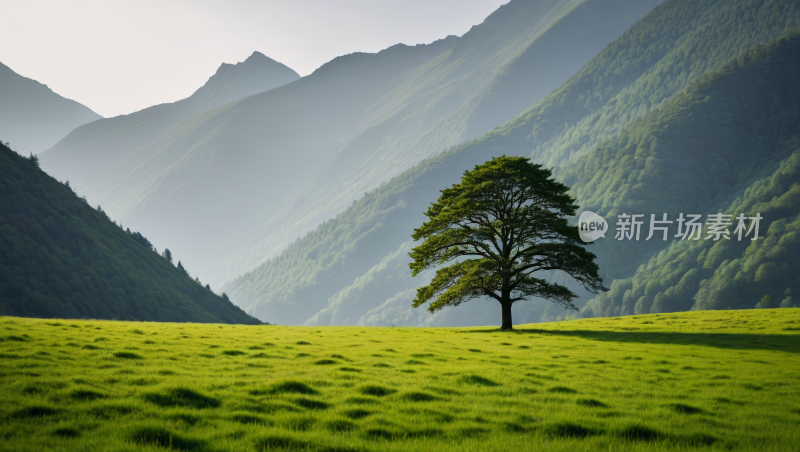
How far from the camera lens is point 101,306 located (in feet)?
447

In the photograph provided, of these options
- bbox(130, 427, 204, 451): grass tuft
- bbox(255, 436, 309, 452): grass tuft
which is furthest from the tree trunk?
bbox(130, 427, 204, 451): grass tuft

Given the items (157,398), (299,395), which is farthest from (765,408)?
(157,398)

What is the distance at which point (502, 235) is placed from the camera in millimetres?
38844

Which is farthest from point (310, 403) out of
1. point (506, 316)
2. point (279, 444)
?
point (506, 316)

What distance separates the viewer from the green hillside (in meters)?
132

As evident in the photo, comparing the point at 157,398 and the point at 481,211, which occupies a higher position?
the point at 481,211

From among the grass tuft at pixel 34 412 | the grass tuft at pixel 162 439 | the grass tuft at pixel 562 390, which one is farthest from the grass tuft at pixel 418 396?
the grass tuft at pixel 34 412

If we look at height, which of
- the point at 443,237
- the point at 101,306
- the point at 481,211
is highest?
the point at 481,211

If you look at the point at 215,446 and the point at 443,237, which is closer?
Result: the point at 215,446

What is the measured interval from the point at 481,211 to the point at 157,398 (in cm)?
3143

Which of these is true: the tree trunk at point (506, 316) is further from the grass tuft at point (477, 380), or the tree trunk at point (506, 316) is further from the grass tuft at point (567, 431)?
the grass tuft at point (567, 431)

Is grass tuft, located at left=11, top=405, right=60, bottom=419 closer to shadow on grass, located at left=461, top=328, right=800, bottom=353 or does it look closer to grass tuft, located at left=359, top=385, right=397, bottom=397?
grass tuft, located at left=359, top=385, right=397, bottom=397

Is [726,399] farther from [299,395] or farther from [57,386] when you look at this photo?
[57,386]

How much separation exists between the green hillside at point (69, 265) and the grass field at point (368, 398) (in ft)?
449
